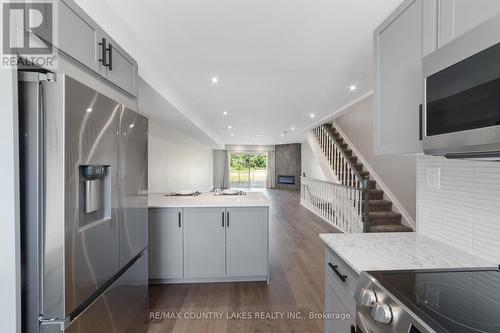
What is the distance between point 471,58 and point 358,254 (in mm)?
974

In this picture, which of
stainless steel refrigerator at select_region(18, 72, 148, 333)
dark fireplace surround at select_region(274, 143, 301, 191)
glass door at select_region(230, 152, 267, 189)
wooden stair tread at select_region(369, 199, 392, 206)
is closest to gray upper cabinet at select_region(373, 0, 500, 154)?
stainless steel refrigerator at select_region(18, 72, 148, 333)

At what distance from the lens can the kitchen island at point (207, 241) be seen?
2746mm

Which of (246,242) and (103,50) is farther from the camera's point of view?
(246,242)

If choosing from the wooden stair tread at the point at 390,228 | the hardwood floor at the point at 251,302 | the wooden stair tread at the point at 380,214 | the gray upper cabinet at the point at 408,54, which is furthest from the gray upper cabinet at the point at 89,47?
the wooden stair tread at the point at 390,228

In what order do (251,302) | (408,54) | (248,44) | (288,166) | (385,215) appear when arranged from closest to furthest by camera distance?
(408,54), (248,44), (251,302), (385,215), (288,166)

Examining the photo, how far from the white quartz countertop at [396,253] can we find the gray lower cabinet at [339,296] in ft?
0.23

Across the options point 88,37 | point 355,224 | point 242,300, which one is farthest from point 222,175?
point 88,37

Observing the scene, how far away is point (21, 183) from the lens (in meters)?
0.97

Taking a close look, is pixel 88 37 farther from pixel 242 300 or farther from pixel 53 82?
pixel 242 300

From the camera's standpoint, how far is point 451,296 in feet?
2.95

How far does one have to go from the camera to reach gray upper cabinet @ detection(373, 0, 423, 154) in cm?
117

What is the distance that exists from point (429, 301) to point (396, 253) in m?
0.48

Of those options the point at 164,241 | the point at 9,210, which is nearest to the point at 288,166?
the point at 164,241

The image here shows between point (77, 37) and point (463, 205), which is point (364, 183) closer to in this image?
point (463, 205)
